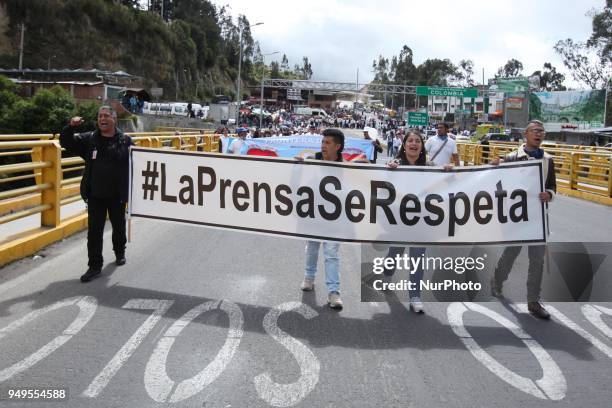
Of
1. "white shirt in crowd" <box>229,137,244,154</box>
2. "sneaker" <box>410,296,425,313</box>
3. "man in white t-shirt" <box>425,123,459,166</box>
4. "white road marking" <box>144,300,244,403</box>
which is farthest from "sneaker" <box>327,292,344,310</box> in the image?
"white shirt in crowd" <box>229,137,244,154</box>

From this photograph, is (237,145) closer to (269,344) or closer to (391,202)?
(391,202)

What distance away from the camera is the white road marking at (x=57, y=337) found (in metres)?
4.39

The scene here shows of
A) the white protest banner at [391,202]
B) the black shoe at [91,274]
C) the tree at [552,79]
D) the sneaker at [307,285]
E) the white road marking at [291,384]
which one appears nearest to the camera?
the white road marking at [291,384]

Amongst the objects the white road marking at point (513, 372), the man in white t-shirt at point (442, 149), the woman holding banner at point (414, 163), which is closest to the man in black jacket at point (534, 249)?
the white road marking at point (513, 372)

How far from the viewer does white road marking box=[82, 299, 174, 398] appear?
13.5 ft

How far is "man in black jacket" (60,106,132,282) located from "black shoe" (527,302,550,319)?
14.6 feet

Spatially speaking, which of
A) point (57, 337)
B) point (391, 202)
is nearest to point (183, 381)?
point (57, 337)

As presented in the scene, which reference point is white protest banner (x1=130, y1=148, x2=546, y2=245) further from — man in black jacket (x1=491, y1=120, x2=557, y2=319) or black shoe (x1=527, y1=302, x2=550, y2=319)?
black shoe (x1=527, y1=302, x2=550, y2=319)

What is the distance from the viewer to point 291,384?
4.20m

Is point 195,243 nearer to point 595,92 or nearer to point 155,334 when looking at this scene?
point 155,334

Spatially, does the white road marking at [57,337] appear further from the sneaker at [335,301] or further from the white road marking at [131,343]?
the sneaker at [335,301]

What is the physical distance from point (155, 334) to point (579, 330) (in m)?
3.65

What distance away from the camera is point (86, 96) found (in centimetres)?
A: 5381

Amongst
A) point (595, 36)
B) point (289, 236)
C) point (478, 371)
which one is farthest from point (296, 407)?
point (595, 36)
